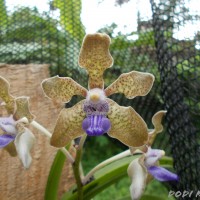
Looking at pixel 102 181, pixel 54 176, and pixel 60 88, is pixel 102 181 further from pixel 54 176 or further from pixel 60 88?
pixel 60 88

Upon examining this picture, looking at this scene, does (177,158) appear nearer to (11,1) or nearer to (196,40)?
(196,40)

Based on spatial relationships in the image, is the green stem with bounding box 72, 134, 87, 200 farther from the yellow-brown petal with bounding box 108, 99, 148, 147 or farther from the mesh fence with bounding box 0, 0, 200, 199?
the mesh fence with bounding box 0, 0, 200, 199

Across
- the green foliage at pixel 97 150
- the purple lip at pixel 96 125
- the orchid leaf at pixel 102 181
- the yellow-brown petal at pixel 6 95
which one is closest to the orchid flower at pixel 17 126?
the yellow-brown petal at pixel 6 95

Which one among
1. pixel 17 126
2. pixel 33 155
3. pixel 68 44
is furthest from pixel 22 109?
pixel 68 44

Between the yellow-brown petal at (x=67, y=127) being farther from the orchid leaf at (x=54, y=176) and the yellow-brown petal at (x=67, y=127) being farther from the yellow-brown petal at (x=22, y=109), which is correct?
the orchid leaf at (x=54, y=176)

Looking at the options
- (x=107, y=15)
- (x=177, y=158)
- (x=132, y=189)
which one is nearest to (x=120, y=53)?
(x=107, y=15)

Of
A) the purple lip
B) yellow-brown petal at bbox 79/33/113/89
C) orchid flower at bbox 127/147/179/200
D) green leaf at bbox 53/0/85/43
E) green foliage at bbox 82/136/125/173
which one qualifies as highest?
yellow-brown petal at bbox 79/33/113/89

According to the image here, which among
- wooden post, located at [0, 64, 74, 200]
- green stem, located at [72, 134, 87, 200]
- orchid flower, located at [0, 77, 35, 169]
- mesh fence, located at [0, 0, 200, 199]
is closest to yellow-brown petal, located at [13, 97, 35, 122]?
orchid flower, located at [0, 77, 35, 169]
